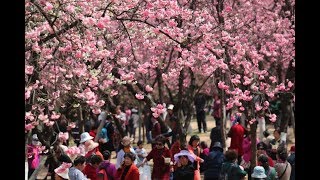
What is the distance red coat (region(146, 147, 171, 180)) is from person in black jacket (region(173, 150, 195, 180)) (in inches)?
60.7

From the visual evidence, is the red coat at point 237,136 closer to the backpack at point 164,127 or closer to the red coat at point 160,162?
the backpack at point 164,127

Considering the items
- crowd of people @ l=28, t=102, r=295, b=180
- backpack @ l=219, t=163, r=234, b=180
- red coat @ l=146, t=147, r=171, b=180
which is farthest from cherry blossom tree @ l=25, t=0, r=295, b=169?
backpack @ l=219, t=163, r=234, b=180

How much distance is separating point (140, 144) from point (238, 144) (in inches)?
96.0

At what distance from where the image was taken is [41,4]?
975cm

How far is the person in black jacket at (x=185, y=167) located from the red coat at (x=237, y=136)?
4188 millimetres

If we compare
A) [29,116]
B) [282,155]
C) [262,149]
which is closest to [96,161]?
[29,116]

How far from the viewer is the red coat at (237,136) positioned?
588 inches

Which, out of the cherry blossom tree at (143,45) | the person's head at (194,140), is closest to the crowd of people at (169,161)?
the person's head at (194,140)

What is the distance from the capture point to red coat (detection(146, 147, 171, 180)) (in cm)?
1248

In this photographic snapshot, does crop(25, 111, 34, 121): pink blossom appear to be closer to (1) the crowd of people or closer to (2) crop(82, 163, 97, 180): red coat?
(1) the crowd of people

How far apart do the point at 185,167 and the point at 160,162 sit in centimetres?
170
